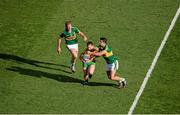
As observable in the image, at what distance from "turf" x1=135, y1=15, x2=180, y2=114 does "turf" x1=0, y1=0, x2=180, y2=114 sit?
1.61 ft

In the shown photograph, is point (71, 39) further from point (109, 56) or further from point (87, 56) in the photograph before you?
point (109, 56)

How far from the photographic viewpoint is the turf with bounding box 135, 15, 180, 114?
20281mm

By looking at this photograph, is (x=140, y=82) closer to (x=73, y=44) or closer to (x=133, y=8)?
(x=73, y=44)

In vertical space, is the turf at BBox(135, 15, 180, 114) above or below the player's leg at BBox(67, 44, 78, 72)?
below

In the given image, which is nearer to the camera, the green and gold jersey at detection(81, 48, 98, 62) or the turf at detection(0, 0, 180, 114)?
the turf at detection(0, 0, 180, 114)

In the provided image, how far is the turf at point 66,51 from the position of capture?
20812 millimetres

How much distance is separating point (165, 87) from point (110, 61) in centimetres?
230

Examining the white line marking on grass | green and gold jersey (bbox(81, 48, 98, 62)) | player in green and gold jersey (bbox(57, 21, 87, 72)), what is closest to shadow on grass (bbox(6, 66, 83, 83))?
player in green and gold jersey (bbox(57, 21, 87, 72))

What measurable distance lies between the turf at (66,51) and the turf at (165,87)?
49cm

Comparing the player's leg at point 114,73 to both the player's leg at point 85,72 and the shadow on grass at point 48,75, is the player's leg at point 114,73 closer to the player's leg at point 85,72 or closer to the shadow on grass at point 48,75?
the shadow on grass at point 48,75

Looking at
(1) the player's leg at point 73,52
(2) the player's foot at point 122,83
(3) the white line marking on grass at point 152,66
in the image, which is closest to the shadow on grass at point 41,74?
(1) the player's leg at point 73,52

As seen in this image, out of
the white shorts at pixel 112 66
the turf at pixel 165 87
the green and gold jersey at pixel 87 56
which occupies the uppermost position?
the green and gold jersey at pixel 87 56

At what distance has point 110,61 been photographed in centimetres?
2112

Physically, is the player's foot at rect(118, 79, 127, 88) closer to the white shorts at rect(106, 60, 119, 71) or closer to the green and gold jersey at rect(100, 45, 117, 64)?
the white shorts at rect(106, 60, 119, 71)
